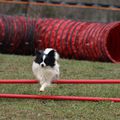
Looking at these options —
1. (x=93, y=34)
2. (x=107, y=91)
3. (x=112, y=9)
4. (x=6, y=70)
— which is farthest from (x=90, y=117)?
(x=112, y=9)

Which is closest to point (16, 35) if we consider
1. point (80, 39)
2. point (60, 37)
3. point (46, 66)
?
point (60, 37)

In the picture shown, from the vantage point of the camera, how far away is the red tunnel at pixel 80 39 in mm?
13680

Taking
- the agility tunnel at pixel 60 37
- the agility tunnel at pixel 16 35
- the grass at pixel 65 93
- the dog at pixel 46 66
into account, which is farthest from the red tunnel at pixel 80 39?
the dog at pixel 46 66

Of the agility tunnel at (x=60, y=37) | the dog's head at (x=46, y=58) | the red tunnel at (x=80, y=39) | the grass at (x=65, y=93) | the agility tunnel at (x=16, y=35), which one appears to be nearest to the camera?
the grass at (x=65, y=93)

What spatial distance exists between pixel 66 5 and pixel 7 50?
15.8ft

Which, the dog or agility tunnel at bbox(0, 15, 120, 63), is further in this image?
agility tunnel at bbox(0, 15, 120, 63)

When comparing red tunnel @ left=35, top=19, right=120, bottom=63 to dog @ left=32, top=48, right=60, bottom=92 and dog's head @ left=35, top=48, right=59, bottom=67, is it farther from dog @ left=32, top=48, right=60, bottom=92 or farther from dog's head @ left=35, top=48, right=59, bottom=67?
dog's head @ left=35, top=48, right=59, bottom=67

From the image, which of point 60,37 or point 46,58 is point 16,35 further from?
point 46,58

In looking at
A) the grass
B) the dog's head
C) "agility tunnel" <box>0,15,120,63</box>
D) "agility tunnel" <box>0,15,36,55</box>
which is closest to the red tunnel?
"agility tunnel" <box>0,15,120,63</box>

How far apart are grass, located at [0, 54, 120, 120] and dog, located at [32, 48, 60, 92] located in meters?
0.39

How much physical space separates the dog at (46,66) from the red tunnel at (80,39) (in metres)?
5.90

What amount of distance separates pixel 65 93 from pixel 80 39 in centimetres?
617

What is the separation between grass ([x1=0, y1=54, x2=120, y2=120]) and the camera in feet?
21.2

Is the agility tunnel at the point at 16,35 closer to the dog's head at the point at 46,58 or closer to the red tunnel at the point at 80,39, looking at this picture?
the red tunnel at the point at 80,39
